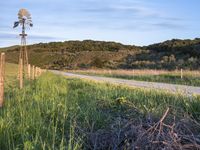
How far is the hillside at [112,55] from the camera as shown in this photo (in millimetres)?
83562

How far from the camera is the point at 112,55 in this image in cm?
13375

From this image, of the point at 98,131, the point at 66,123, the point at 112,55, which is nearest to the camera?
the point at 98,131

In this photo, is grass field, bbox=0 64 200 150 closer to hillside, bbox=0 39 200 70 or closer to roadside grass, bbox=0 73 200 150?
roadside grass, bbox=0 73 200 150

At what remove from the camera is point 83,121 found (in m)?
8.05

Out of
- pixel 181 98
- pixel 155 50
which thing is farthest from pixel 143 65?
pixel 181 98

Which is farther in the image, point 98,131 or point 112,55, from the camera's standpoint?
point 112,55

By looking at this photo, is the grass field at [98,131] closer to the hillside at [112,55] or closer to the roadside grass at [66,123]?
the roadside grass at [66,123]

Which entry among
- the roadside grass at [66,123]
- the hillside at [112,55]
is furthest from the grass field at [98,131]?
the hillside at [112,55]

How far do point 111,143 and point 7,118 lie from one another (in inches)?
93.1

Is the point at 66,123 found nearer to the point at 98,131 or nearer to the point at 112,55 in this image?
the point at 98,131

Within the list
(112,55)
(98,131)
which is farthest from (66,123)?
(112,55)

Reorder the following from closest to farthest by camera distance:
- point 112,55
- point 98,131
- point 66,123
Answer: point 98,131, point 66,123, point 112,55

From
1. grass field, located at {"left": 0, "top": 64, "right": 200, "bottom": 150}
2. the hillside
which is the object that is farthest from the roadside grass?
the hillside

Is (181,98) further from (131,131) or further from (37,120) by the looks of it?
(131,131)
